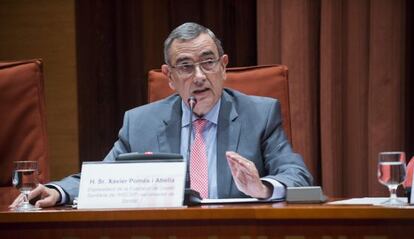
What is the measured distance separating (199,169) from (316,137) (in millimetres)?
1085

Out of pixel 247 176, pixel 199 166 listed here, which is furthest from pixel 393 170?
pixel 199 166

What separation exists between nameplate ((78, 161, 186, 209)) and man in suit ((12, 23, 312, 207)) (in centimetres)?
67

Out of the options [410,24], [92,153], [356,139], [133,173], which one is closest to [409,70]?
[410,24]

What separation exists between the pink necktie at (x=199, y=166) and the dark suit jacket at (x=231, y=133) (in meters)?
0.05

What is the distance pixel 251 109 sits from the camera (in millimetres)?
2451

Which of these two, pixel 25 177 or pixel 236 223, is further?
pixel 25 177

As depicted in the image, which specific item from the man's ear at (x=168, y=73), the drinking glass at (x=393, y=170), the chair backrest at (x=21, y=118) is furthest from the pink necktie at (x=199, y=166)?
the drinking glass at (x=393, y=170)

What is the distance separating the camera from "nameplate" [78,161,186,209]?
63.4 inches

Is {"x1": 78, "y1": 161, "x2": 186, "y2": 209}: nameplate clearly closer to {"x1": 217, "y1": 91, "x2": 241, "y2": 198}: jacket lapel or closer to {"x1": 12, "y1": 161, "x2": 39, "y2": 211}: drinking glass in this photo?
{"x1": 12, "y1": 161, "x2": 39, "y2": 211}: drinking glass

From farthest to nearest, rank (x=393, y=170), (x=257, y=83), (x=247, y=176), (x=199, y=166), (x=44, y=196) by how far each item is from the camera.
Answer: (x=257, y=83), (x=199, y=166), (x=44, y=196), (x=247, y=176), (x=393, y=170)

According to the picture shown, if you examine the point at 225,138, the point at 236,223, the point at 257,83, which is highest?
the point at 257,83

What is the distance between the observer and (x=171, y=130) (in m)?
2.43

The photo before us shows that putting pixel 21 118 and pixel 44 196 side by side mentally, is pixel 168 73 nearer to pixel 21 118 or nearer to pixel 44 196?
pixel 21 118

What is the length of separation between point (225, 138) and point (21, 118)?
782mm
